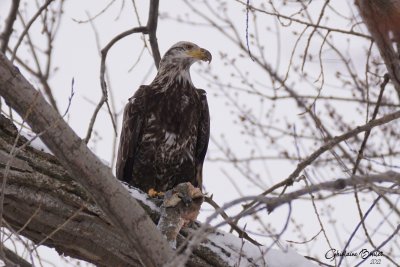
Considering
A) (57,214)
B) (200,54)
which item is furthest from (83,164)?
(200,54)

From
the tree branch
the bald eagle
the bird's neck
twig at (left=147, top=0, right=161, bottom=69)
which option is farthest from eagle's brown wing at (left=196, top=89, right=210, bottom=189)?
the tree branch

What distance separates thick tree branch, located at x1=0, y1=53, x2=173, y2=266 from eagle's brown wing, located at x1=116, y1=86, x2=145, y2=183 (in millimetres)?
2879

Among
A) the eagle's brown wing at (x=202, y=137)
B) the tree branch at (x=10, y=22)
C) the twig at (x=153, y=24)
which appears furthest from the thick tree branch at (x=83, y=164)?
the eagle's brown wing at (x=202, y=137)

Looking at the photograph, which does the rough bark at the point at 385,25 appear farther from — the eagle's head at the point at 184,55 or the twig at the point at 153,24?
the eagle's head at the point at 184,55

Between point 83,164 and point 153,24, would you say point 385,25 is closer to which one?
point 83,164

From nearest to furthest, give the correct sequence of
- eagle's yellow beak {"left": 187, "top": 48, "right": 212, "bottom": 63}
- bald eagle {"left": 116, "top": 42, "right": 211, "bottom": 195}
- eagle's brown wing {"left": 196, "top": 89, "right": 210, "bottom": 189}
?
bald eagle {"left": 116, "top": 42, "right": 211, "bottom": 195}
eagle's brown wing {"left": 196, "top": 89, "right": 210, "bottom": 189}
eagle's yellow beak {"left": 187, "top": 48, "right": 212, "bottom": 63}

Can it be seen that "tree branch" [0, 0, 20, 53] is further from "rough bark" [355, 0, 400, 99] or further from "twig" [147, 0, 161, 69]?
"rough bark" [355, 0, 400, 99]

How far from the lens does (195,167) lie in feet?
18.8

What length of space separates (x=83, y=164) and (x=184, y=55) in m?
3.76

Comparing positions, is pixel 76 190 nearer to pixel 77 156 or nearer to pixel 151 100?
pixel 77 156

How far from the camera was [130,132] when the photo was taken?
18.2ft

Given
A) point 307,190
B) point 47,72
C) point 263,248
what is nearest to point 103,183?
point 307,190

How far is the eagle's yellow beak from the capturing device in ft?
20.0

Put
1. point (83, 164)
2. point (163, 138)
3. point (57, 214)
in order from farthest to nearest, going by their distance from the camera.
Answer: point (163, 138) → point (57, 214) → point (83, 164)
